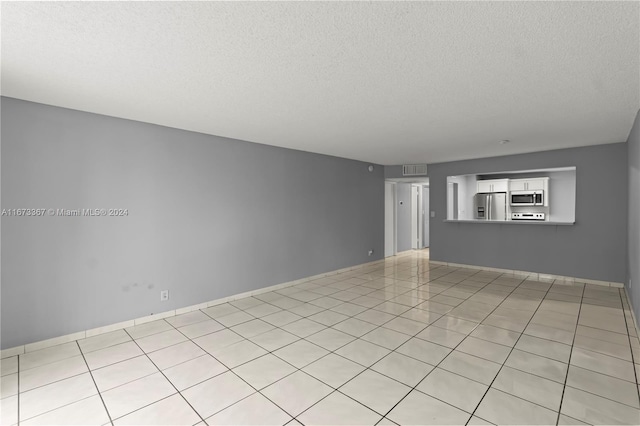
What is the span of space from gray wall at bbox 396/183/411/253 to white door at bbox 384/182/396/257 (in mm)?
258

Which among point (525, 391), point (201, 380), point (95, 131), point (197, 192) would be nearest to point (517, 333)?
point (525, 391)

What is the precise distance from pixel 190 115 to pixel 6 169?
173 centimetres

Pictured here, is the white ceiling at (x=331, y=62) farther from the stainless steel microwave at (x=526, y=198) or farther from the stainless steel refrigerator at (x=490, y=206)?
the stainless steel refrigerator at (x=490, y=206)

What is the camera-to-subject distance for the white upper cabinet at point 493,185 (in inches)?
274

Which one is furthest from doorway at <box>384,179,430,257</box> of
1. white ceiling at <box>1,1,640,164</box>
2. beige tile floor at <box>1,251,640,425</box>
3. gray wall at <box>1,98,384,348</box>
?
white ceiling at <box>1,1,640,164</box>

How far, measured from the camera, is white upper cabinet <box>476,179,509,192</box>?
6953 mm

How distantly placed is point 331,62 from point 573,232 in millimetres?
5642

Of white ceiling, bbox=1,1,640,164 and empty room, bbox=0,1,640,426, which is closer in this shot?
white ceiling, bbox=1,1,640,164

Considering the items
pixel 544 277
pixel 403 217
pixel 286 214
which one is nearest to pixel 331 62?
pixel 286 214

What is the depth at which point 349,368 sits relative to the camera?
262cm

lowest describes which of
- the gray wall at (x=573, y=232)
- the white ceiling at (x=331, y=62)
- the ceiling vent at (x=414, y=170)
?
the gray wall at (x=573, y=232)

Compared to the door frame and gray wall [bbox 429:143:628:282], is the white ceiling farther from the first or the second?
the door frame

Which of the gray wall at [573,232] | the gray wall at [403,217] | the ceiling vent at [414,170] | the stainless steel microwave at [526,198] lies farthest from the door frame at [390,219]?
the stainless steel microwave at [526,198]

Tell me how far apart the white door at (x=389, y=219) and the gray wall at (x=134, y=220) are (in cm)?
277
